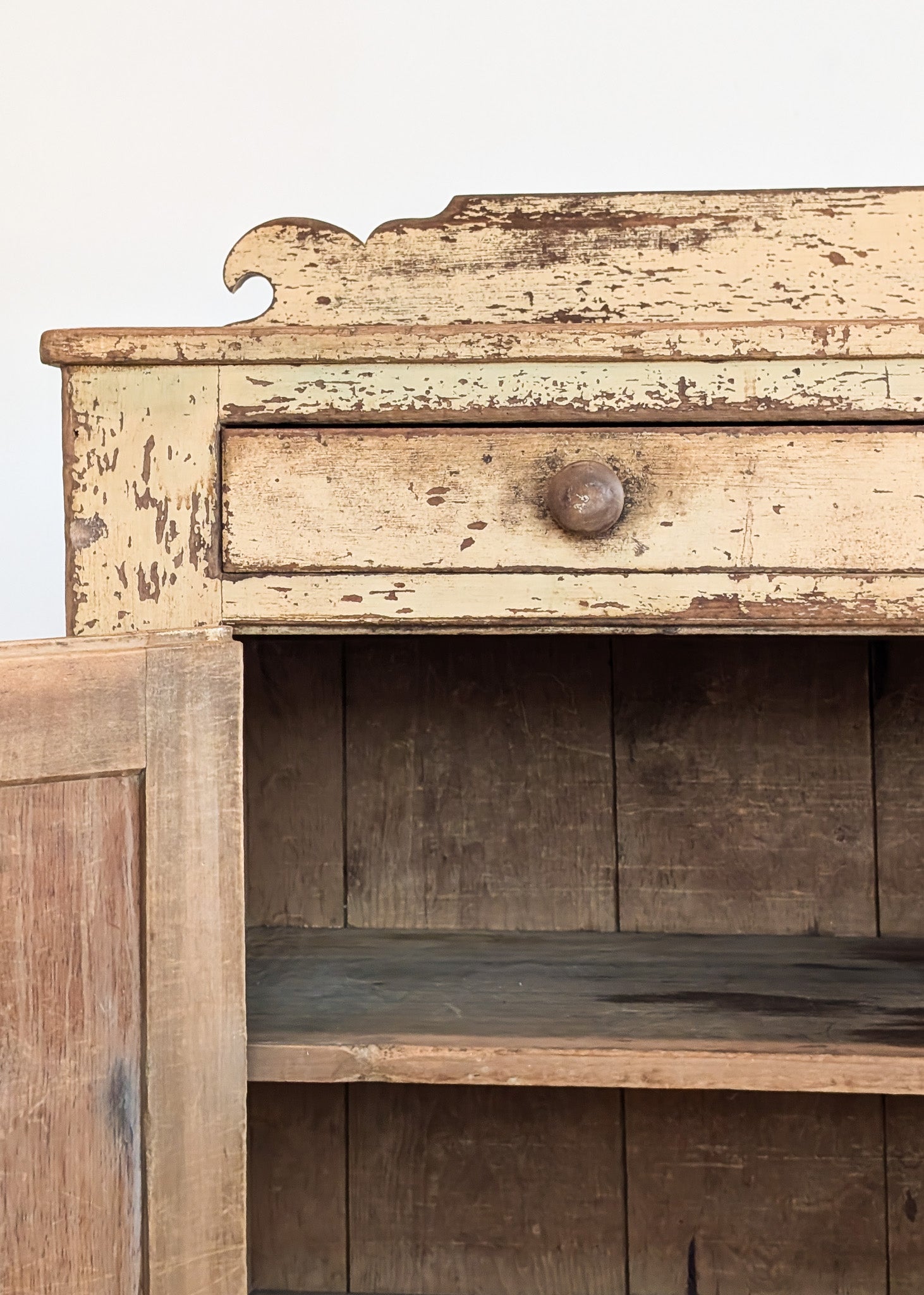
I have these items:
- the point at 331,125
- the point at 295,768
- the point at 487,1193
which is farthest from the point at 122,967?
the point at 331,125

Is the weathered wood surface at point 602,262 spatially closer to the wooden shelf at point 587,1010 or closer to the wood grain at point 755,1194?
the wooden shelf at point 587,1010

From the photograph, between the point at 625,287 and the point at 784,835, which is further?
the point at 784,835

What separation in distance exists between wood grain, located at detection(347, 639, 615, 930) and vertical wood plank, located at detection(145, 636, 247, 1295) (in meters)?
0.49

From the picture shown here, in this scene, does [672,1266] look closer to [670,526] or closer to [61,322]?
[670,526]

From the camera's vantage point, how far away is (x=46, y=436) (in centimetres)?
168

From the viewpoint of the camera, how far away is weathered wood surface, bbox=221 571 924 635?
81cm

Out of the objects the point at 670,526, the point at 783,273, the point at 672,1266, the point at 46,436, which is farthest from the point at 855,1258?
the point at 46,436

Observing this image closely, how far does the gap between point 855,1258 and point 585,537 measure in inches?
32.2

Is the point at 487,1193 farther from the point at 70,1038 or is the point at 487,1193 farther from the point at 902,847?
the point at 70,1038

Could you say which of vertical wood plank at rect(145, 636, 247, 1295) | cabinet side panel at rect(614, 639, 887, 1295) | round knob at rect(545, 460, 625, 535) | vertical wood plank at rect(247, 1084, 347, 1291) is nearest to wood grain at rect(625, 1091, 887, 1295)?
cabinet side panel at rect(614, 639, 887, 1295)

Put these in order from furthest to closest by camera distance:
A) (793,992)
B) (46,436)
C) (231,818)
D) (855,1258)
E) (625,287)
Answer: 1. (46,436)
2. (855,1258)
3. (793,992)
4. (625,287)
5. (231,818)

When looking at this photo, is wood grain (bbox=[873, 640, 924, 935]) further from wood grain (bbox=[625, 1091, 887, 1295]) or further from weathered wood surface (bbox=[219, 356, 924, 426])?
weathered wood surface (bbox=[219, 356, 924, 426])

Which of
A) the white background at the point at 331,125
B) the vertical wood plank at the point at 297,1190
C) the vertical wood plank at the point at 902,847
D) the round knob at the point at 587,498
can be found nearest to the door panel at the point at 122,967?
the round knob at the point at 587,498

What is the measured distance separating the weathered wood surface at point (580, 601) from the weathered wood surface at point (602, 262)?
0.66ft
